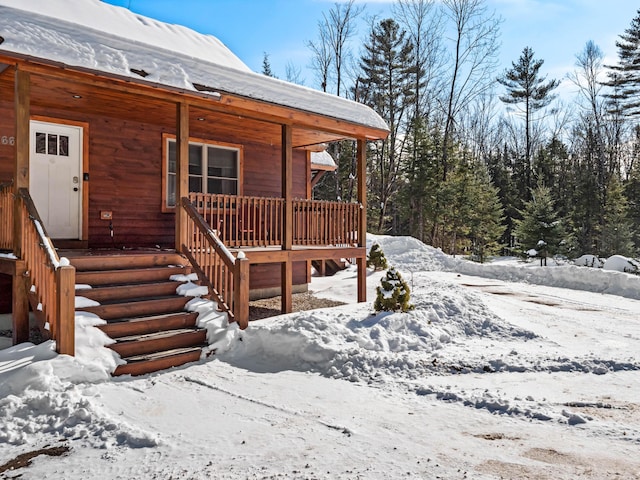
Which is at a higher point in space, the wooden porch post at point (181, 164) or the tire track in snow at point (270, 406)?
the wooden porch post at point (181, 164)

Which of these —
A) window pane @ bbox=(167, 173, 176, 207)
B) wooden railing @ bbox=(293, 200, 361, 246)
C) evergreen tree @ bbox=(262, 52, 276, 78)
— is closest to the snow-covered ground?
wooden railing @ bbox=(293, 200, 361, 246)

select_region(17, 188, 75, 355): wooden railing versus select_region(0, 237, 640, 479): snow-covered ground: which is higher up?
select_region(17, 188, 75, 355): wooden railing

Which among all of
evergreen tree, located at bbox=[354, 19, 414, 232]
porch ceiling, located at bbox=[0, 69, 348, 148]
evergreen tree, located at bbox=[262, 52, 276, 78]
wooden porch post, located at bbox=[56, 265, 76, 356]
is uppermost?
evergreen tree, located at bbox=[262, 52, 276, 78]

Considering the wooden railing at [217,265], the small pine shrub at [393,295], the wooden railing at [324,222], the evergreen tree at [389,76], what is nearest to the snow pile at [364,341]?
the small pine shrub at [393,295]

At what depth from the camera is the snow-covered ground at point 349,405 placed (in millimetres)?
3126

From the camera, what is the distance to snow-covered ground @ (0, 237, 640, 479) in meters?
3.13

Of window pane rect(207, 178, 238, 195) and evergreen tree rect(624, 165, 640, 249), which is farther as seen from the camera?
evergreen tree rect(624, 165, 640, 249)

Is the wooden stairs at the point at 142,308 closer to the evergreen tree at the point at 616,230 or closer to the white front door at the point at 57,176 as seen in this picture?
the white front door at the point at 57,176

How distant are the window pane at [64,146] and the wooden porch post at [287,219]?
3.59m

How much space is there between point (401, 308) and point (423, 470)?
13.4ft

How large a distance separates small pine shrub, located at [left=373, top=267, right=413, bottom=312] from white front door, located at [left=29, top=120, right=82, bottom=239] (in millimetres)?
5201

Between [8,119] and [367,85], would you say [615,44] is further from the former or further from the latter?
[8,119]

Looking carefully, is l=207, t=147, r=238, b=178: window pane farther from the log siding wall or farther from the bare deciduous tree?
the bare deciduous tree

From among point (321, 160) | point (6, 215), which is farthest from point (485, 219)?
point (6, 215)
